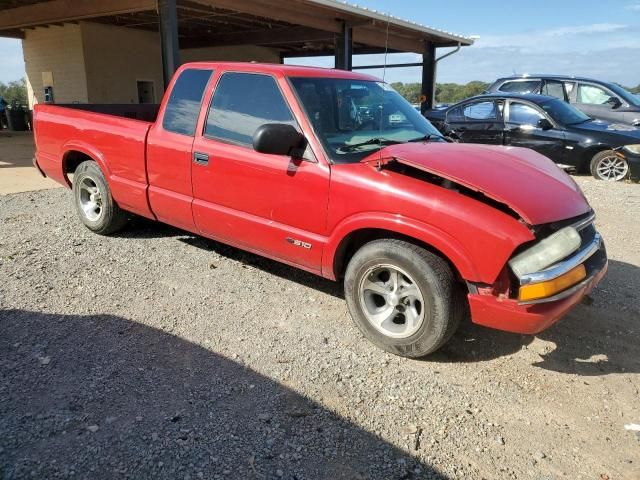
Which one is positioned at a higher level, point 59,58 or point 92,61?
point 59,58

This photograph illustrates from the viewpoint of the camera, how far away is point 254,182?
3.82 metres

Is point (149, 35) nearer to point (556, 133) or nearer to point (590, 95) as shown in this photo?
point (556, 133)

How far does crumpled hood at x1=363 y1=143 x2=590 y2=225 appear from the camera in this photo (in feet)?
9.71

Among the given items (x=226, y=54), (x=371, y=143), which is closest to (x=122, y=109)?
(x=371, y=143)

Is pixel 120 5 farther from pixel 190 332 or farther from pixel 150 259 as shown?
pixel 190 332

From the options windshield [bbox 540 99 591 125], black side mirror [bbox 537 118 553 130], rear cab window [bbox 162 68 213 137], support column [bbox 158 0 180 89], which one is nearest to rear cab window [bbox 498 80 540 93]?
windshield [bbox 540 99 591 125]

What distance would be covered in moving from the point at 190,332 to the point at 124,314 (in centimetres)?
61

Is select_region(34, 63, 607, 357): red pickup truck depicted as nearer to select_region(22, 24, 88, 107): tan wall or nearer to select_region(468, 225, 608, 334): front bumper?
select_region(468, 225, 608, 334): front bumper

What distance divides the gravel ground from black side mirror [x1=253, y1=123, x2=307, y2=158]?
127 centimetres

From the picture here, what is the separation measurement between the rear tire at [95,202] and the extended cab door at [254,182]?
1416mm

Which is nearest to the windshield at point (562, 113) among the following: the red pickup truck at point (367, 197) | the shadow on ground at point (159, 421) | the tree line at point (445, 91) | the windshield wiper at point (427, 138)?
the red pickup truck at point (367, 197)

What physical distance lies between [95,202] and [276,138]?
9.81ft

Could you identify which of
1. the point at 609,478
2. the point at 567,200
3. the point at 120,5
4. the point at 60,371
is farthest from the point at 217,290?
the point at 120,5

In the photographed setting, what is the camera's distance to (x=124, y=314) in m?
3.80
